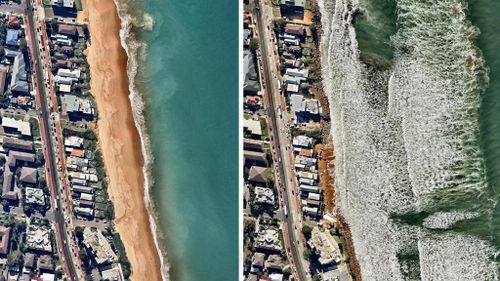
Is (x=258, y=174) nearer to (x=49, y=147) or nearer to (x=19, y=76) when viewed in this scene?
(x=49, y=147)

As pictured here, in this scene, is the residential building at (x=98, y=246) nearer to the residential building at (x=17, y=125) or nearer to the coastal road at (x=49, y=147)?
the coastal road at (x=49, y=147)

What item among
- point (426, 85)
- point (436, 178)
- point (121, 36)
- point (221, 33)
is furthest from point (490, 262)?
point (121, 36)

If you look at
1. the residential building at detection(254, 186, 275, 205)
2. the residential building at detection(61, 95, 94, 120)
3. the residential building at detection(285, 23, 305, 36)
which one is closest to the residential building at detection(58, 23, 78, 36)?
the residential building at detection(61, 95, 94, 120)

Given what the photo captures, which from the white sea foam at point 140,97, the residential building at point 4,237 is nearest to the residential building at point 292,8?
the white sea foam at point 140,97

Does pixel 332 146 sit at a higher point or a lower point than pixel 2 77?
lower

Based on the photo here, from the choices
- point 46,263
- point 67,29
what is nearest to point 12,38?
point 67,29

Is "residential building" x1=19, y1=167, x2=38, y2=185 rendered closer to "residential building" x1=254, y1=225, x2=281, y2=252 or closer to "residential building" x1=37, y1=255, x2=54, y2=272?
"residential building" x1=37, y1=255, x2=54, y2=272
